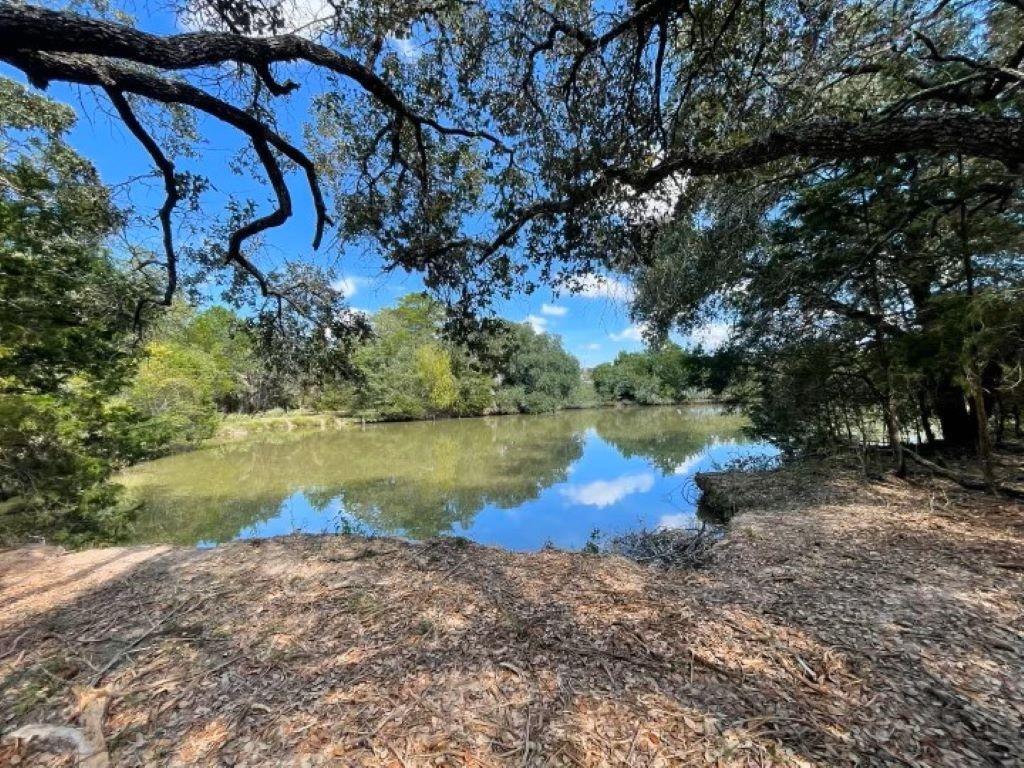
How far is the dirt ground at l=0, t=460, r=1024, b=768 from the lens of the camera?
134 cm

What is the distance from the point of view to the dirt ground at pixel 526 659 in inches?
52.7

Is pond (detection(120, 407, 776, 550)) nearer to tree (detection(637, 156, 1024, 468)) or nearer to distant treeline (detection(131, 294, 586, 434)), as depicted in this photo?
distant treeline (detection(131, 294, 586, 434))

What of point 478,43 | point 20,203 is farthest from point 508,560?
point 20,203

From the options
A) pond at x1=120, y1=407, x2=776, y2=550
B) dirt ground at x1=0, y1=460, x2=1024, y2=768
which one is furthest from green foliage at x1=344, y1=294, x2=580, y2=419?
dirt ground at x1=0, y1=460, x2=1024, y2=768

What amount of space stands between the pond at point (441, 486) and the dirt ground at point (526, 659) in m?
2.44

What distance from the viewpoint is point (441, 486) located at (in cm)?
926

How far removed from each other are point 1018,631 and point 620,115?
347cm

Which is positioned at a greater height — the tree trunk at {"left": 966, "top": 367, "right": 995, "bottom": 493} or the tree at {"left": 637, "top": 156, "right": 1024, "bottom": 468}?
the tree at {"left": 637, "top": 156, "right": 1024, "bottom": 468}

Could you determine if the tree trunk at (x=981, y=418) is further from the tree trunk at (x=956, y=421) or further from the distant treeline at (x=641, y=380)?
the distant treeline at (x=641, y=380)

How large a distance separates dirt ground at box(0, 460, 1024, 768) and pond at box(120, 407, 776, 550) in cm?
244

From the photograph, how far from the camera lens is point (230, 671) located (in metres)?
1.77

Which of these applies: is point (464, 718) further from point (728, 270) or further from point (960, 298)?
point (728, 270)

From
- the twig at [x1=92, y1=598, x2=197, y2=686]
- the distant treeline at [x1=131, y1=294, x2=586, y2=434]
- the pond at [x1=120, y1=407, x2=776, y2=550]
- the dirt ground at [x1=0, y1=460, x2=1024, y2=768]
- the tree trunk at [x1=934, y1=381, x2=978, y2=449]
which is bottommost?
the pond at [x1=120, y1=407, x2=776, y2=550]

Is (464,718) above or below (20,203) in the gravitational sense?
below
